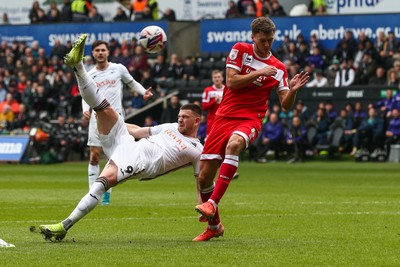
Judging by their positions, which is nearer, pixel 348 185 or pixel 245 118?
pixel 245 118

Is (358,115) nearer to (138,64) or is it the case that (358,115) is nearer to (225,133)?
(138,64)

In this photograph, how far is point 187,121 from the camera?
1291 centimetres

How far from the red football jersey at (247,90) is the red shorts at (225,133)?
0.08m

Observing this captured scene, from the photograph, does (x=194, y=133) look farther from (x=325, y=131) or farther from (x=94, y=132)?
(x=325, y=131)

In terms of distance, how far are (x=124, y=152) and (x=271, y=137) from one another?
23.1 meters

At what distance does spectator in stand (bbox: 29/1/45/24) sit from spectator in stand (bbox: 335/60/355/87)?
14.2 meters

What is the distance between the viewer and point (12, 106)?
40.5 m

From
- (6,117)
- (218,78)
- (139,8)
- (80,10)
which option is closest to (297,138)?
(139,8)

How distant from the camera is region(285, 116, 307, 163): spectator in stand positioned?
34.9m

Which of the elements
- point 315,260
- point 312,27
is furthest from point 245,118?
point 312,27

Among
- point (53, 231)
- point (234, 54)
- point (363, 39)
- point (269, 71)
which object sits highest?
point (234, 54)

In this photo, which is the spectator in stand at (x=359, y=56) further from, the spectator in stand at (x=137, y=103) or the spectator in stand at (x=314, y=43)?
the spectator in stand at (x=137, y=103)

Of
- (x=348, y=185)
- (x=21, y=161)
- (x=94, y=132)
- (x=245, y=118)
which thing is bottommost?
(x=21, y=161)

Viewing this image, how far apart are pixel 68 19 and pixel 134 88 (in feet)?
87.4
